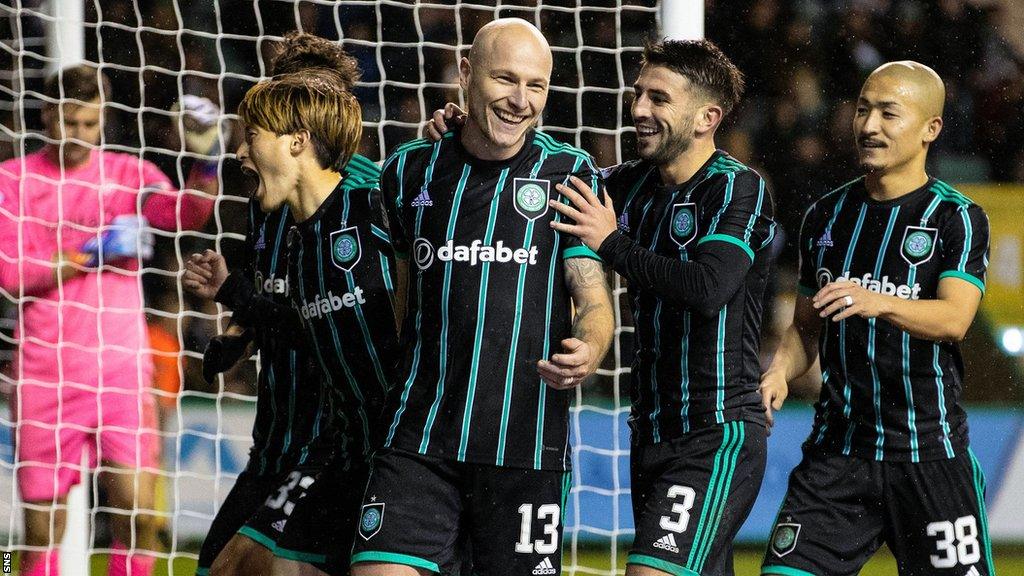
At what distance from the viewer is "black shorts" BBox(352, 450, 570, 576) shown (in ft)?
11.3

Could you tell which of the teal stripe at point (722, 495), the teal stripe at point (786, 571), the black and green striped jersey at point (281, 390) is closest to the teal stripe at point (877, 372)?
the teal stripe at point (786, 571)

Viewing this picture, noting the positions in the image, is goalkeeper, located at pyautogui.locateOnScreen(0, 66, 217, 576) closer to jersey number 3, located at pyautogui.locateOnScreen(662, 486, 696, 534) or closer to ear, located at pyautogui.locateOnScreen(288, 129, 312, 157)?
ear, located at pyautogui.locateOnScreen(288, 129, 312, 157)

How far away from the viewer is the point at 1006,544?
7.30m

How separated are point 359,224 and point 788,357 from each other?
132cm

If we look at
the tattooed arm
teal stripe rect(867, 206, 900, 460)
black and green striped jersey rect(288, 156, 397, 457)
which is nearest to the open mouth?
the tattooed arm

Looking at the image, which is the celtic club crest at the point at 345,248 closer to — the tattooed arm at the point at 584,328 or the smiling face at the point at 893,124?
the tattooed arm at the point at 584,328

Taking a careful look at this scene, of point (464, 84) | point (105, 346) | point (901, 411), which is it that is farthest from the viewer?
point (105, 346)

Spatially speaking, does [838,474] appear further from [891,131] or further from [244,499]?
[244,499]

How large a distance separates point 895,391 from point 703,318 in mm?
674

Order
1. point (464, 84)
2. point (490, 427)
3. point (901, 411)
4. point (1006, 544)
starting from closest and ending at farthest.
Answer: point (490, 427) < point (464, 84) < point (901, 411) < point (1006, 544)

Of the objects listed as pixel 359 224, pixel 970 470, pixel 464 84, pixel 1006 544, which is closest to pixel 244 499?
pixel 359 224

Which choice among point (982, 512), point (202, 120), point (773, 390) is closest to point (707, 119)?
point (773, 390)

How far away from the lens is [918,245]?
3988 millimetres

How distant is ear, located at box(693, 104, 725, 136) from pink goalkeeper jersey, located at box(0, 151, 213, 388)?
2.63 m
